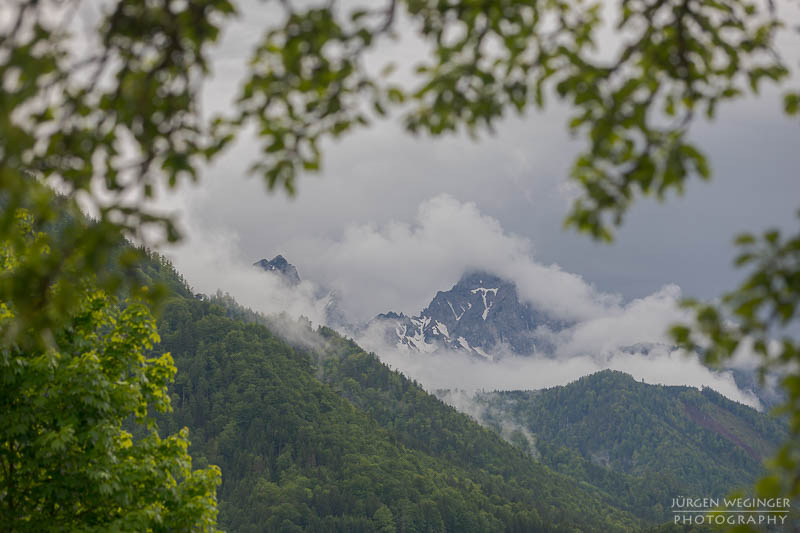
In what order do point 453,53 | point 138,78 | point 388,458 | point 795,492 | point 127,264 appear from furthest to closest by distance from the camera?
point 388,458 < point 453,53 < point 138,78 < point 127,264 < point 795,492

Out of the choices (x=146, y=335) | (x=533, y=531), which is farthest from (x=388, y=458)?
(x=146, y=335)

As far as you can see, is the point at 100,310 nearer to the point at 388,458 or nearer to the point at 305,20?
the point at 305,20

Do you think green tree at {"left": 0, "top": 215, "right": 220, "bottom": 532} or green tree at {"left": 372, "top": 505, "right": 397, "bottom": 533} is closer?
green tree at {"left": 0, "top": 215, "right": 220, "bottom": 532}

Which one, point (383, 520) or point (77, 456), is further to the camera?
point (383, 520)

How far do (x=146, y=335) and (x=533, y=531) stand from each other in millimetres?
178652

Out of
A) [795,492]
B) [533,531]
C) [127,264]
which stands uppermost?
[127,264]

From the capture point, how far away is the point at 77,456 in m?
11.6

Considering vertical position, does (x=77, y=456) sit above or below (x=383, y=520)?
above

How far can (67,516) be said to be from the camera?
11.9 metres

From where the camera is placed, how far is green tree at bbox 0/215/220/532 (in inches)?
450

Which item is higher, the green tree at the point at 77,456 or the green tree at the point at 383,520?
the green tree at the point at 77,456

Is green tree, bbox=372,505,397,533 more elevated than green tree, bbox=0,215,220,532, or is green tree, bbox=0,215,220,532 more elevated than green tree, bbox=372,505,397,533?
green tree, bbox=0,215,220,532

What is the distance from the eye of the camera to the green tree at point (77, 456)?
37.5 feet

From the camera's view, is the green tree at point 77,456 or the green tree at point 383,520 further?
the green tree at point 383,520
